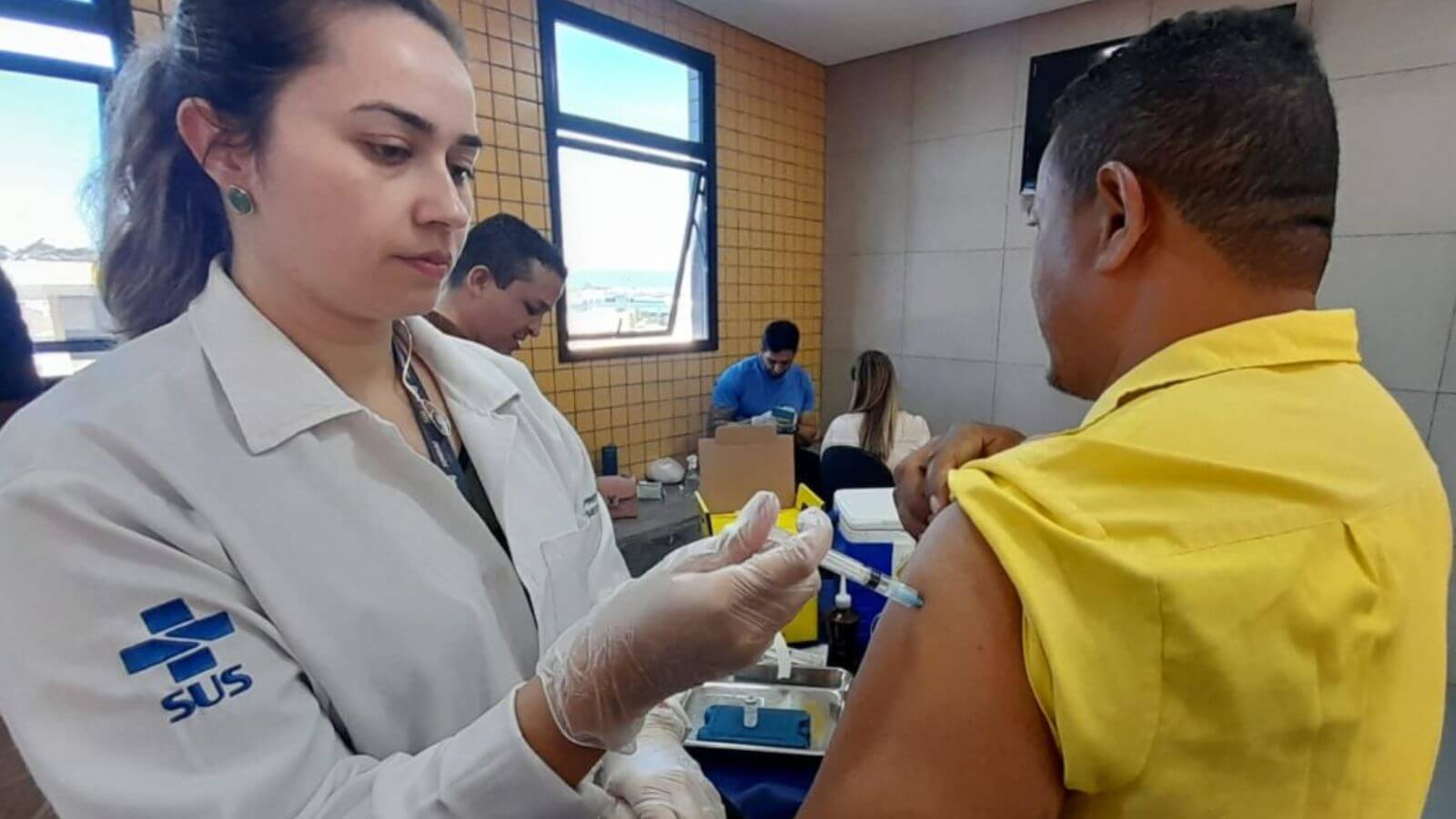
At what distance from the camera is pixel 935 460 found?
3.26 ft

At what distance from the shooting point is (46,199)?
1.87 meters

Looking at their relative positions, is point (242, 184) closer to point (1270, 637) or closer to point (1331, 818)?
point (1270, 637)

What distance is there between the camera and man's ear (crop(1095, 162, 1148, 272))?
64cm

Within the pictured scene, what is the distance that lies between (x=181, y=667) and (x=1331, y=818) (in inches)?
39.2

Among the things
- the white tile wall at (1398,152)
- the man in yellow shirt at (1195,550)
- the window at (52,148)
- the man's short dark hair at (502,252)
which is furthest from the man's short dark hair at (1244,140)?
the white tile wall at (1398,152)

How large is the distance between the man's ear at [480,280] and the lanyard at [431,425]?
3.87 ft

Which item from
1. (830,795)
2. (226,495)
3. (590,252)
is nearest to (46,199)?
(590,252)

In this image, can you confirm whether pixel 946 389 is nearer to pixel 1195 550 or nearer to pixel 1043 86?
pixel 1043 86

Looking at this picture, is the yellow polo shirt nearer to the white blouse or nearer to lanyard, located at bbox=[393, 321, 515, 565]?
lanyard, located at bbox=[393, 321, 515, 565]

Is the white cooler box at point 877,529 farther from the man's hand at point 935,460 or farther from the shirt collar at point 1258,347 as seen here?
the shirt collar at point 1258,347

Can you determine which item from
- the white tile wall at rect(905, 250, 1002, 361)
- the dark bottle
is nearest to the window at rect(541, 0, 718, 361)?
the white tile wall at rect(905, 250, 1002, 361)

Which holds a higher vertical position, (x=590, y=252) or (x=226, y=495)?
(x=590, y=252)

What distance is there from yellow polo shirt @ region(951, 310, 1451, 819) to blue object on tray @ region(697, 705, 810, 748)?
0.64 meters

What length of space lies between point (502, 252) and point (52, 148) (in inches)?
49.7
